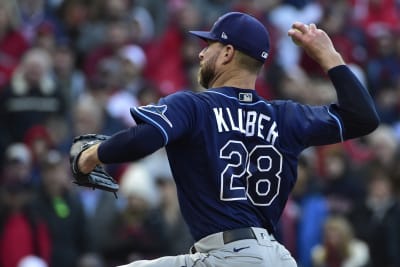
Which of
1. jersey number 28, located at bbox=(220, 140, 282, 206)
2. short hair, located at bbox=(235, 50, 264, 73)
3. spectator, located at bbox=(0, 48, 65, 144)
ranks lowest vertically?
spectator, located at bbox=(0, 48, 65, 144)

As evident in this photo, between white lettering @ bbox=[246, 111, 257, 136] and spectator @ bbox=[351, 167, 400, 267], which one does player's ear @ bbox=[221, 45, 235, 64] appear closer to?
white lettering @ bbox=[246, 111, 257, 136]

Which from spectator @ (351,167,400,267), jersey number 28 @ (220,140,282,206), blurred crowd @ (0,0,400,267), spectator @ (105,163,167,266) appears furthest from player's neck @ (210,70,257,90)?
spectator @ (351,167,400,267)

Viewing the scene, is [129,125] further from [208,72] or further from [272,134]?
[272,134]

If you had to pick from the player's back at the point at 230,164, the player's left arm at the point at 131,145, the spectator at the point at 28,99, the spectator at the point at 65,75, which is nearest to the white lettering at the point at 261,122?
the player's back at the point at 230,164

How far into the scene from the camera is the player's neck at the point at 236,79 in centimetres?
606

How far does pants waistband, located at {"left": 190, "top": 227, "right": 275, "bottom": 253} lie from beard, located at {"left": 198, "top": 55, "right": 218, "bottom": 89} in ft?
2.75

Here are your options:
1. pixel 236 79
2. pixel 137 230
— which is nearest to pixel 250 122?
pixel 236 79

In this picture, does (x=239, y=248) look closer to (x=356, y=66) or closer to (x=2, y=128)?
(x=2, y=128)

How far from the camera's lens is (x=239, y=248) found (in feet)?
19.1

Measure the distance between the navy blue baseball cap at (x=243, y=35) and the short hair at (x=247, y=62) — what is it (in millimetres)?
19

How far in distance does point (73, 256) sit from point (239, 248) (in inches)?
196

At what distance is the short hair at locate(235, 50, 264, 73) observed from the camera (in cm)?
606

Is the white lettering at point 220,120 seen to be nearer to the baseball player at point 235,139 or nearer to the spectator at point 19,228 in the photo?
the baseball player at point 235,139

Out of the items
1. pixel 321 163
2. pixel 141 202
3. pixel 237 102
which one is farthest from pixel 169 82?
pixel 237 102
